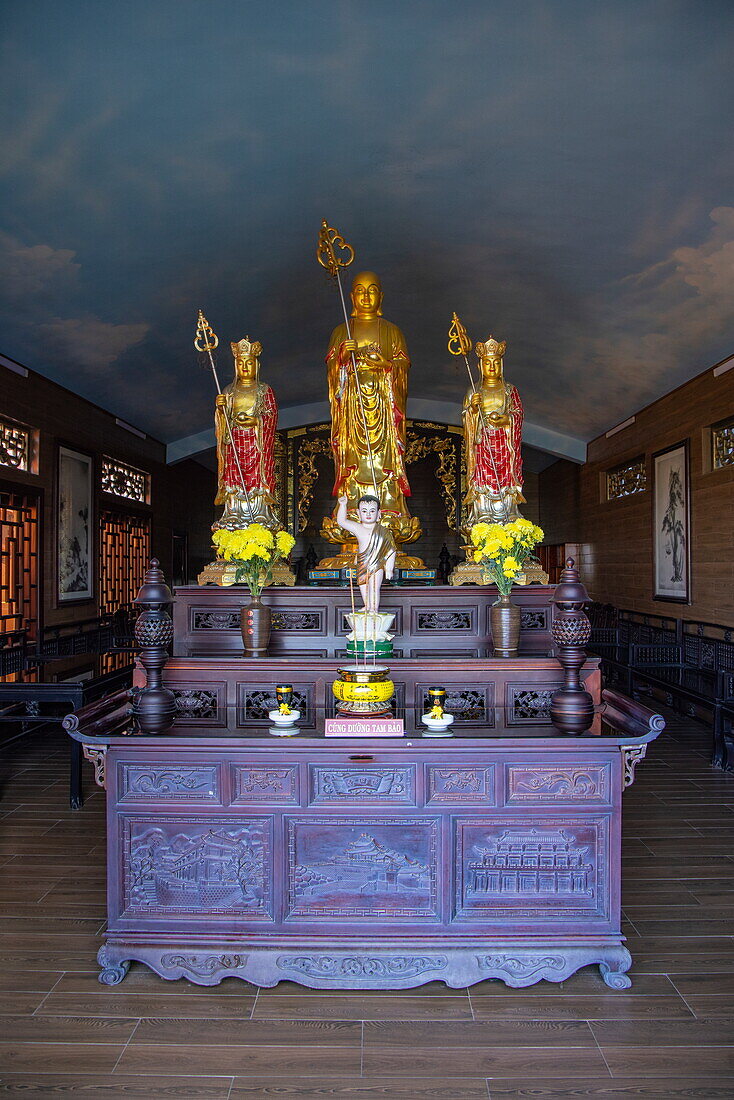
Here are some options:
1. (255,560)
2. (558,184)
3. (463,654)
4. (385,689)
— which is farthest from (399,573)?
(558,184)

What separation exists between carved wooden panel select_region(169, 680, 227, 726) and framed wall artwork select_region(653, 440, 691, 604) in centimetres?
438

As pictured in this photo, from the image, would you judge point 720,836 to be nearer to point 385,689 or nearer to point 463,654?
point 463,654

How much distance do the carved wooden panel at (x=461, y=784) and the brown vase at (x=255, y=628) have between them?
1.43m

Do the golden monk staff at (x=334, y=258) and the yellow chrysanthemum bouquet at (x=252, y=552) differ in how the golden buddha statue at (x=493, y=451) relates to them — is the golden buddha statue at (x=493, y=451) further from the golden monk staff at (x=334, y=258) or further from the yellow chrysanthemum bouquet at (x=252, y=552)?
the yellow chrysanthemum bouquet at (x=252, y=552)

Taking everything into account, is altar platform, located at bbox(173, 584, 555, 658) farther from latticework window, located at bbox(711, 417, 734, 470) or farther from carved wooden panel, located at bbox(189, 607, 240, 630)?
latticework window, located at bbox(711, 417, 734, 470)

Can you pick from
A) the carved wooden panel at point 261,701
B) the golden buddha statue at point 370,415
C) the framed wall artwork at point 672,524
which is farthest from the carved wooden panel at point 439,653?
the framed wall artwork at point 672,524

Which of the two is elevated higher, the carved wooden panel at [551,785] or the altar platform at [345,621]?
the altar platform at [345,621]

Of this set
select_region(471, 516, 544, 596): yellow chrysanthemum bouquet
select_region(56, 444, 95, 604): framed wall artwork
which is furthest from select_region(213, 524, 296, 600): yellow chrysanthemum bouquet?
select_region(56, 444, 95, 604): framed wall artwork

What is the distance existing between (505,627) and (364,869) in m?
1.51

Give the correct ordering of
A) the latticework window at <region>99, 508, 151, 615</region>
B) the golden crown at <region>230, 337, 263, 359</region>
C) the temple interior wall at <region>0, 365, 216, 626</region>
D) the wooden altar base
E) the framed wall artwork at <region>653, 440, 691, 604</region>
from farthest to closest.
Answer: the latticework window at <region>99, 508, 151, 615</region>
the framed wall artwork at <region>653, 440, 691, 604</region>
the temple interior wall at <region>0, 365, 216, 626</region>
the golden crown at <region>230, 337, 263, 359</region>
the wooden altar base

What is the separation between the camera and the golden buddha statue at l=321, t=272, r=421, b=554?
5.13 m

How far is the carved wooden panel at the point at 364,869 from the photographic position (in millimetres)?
2230

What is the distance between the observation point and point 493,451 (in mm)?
4875

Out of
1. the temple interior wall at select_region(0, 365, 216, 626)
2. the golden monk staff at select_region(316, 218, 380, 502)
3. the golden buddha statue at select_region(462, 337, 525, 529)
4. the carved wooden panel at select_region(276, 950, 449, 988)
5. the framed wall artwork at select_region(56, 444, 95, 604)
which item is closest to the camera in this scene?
the carved wooden panel at select_region(276, 950, 449, 988)
